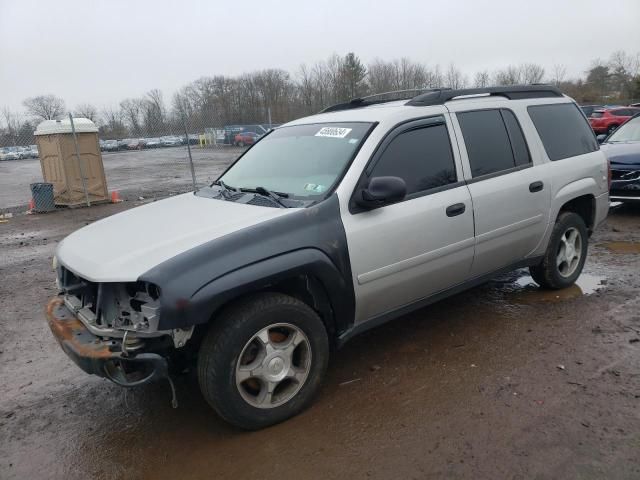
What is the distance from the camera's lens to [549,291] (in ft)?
16.6

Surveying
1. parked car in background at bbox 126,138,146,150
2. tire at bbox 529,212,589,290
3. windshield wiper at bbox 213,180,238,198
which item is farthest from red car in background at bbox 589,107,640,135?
parked car in background at bbox 126,138,146,150

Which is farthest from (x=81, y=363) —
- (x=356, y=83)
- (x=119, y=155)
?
(x=356, y=83)

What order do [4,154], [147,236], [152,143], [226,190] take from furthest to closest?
[4,154] → [152,143] → [226,190] → [147,236]

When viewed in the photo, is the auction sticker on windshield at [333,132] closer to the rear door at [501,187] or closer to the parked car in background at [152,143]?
the rear door at [501,187]

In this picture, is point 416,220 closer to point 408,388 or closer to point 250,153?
point 408,388

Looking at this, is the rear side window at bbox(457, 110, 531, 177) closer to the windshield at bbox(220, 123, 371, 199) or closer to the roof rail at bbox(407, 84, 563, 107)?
the roof rail at bbox(407, 84, 563, 107)

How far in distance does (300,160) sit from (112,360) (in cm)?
194

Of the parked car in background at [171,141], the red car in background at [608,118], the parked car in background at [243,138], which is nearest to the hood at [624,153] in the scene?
the red car in background at [608,118]

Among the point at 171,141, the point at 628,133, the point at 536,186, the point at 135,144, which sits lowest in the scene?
the point at 536,186

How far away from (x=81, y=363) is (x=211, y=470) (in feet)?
3.07

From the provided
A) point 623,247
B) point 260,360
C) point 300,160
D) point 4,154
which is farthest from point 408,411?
point 4,154

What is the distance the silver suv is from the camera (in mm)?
2795

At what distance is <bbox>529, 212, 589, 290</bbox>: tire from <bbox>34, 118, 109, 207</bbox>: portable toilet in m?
11.1

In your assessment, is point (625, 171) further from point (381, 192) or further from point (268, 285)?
point (268, 285)
